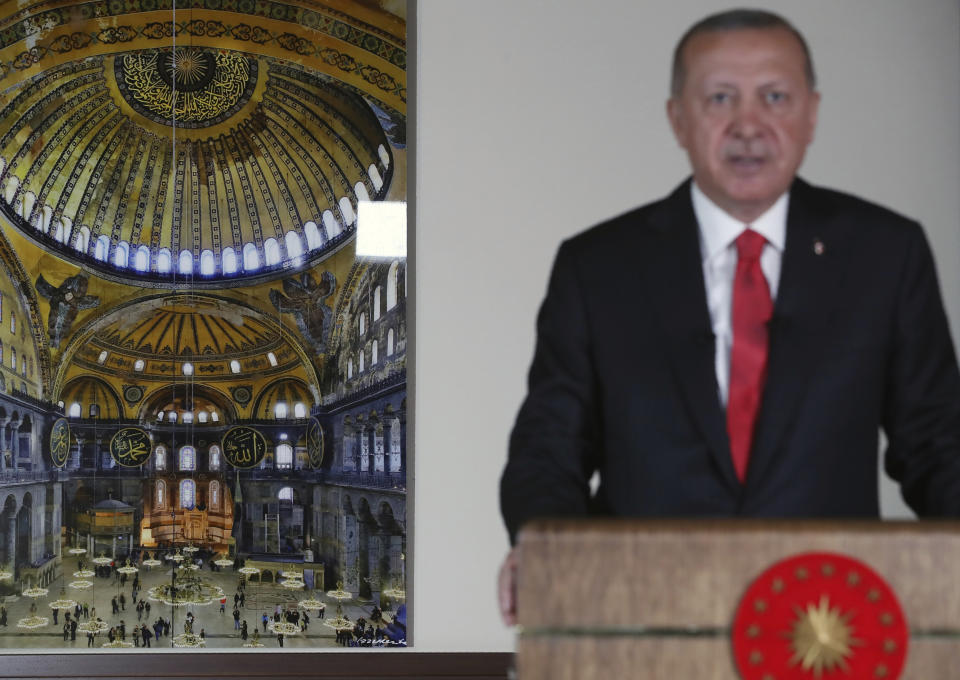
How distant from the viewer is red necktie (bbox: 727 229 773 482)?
6.13 feet

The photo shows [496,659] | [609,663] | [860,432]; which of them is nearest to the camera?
[609,663]

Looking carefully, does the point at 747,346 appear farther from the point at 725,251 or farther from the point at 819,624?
the point at 819,624

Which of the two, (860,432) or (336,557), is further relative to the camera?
(336,557)

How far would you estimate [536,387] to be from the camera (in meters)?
Result: 2.03

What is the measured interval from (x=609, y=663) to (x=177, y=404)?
3521 millimetres

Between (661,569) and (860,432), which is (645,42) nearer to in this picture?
(860,432)

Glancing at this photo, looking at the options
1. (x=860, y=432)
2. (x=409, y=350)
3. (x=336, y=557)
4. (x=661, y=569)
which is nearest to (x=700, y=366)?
(x=860, y=432)

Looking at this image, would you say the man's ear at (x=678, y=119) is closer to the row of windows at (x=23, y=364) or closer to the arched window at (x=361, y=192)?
the arched window at (x=361, y=192)

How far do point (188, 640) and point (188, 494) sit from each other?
582 mm

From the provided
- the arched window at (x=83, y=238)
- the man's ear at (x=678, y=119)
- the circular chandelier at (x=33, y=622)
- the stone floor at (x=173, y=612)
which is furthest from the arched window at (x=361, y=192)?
the man's ear at (x=678, y=119)

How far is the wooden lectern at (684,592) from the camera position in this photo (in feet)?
3.66

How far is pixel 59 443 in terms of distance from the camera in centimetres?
431

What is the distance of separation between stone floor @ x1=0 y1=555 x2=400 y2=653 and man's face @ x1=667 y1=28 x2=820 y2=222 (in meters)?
2.74

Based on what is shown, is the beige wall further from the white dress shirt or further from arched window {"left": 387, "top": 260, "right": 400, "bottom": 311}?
the white dress shirt
